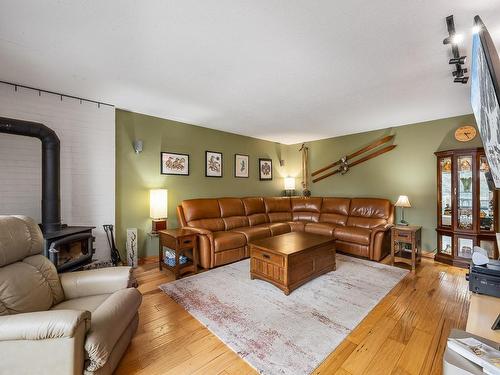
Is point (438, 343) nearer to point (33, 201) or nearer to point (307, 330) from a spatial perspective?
point (307, 330)

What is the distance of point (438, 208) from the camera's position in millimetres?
3771

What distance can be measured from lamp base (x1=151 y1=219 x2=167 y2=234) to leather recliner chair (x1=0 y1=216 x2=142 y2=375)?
1806mm

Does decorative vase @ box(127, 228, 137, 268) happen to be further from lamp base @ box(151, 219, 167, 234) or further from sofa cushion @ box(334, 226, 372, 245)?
sofa cushion @ box(334, 226, 372, 245)

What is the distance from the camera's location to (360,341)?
1841 millimetres

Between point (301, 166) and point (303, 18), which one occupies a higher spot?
point (303, 18)

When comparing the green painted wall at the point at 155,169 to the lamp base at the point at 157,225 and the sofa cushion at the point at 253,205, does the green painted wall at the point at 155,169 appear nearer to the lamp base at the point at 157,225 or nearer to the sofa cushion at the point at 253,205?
the lamp base at the point at 157,225

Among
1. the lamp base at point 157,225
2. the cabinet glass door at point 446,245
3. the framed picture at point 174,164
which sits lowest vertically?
the cabinet glass door at point 446,245

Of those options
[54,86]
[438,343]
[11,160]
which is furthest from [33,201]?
[438,343]

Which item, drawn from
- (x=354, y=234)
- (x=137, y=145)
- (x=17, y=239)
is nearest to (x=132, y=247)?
(x=137, y=145)

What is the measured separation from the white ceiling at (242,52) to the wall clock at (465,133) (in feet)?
1.55

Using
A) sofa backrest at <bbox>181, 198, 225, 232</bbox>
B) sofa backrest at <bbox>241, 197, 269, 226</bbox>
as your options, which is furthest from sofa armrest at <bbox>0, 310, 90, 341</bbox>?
sofa backrest at <bbox>241, 197, 269, 226</bbox>

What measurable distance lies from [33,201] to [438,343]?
4.46 meters

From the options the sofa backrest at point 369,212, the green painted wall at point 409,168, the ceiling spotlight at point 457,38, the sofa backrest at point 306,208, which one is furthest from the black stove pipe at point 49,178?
the green painted wall at point 409,168

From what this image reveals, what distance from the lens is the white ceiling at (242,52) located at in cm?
157
